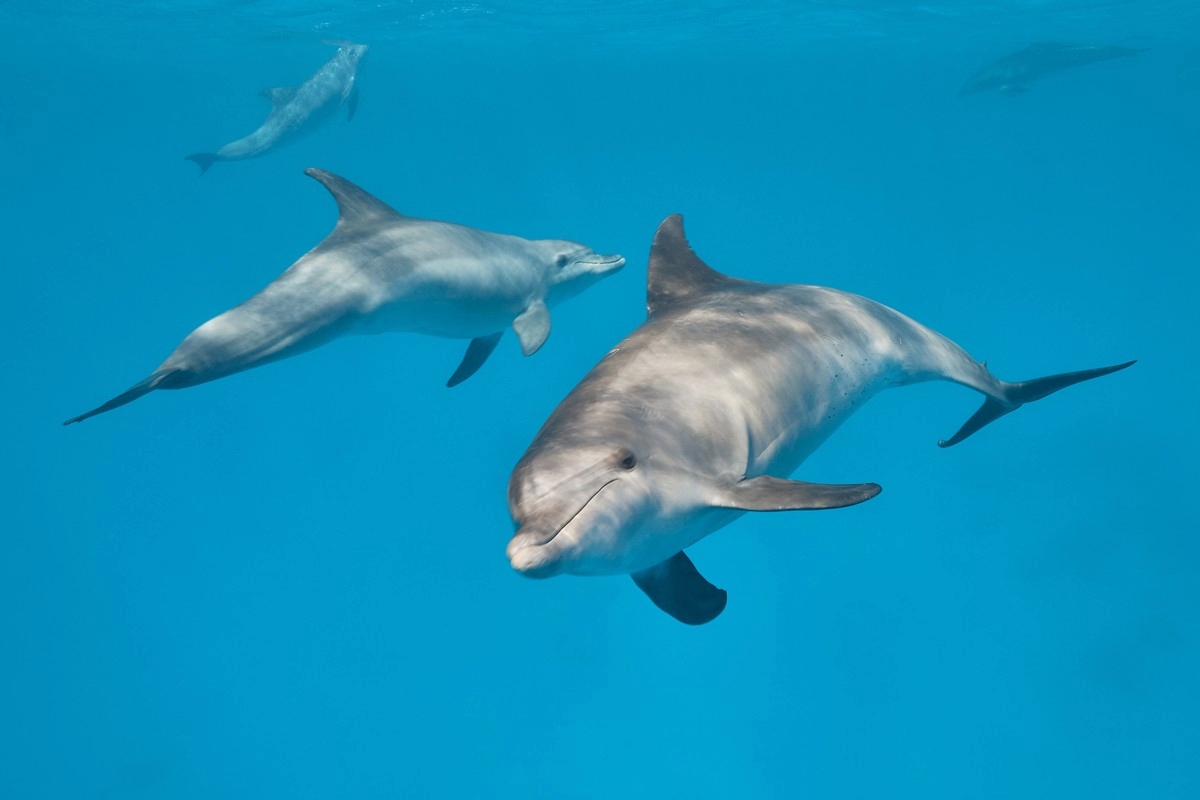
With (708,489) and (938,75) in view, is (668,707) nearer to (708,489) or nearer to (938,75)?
(708,489)

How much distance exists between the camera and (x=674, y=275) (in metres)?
6.01

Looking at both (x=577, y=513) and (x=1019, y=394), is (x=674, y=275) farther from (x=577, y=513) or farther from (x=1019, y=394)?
(x=577, y=513)

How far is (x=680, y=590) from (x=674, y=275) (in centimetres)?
236

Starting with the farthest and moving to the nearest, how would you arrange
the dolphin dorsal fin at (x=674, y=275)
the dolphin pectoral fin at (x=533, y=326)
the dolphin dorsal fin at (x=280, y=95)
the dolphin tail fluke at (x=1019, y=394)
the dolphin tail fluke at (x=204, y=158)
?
the dolphin dorsal fin at (x=280, y=95), the dolphin tail fluke at (x=204, y=158), the dolphin pectoral fin at (x=533, y=326), the dolphin tail fluke at (x=1019, y=394), the dolphin dorsal fin at (x=674, y=275)

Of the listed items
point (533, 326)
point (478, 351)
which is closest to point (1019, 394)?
point (533, 326)

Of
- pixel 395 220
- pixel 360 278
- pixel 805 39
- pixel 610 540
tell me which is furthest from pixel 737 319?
pixel 805 39

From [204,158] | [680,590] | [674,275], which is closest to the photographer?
[680,590]

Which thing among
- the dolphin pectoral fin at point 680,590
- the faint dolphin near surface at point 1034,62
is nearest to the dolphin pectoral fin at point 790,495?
the dolphin pectoral fin at point 680,590

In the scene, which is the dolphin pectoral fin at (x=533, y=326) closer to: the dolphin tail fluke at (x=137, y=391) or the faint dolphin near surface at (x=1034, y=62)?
the dolphin tail fluke at (x=137, y=391)

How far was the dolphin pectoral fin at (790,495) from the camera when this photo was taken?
12.2 ft

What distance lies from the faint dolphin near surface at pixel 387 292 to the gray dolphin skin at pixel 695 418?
2234 mm

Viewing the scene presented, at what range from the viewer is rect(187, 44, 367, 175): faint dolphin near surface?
2055 centimetres

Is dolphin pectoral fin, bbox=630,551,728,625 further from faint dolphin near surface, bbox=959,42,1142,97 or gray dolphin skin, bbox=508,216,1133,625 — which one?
faint dolphin near surface, bbox=959,42,1142,97

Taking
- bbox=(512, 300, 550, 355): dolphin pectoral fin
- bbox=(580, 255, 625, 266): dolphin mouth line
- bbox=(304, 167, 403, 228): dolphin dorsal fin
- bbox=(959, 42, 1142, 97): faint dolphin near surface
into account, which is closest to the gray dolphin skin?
bbox=(512, 300, 550, 355): dolphin pectoral fin
